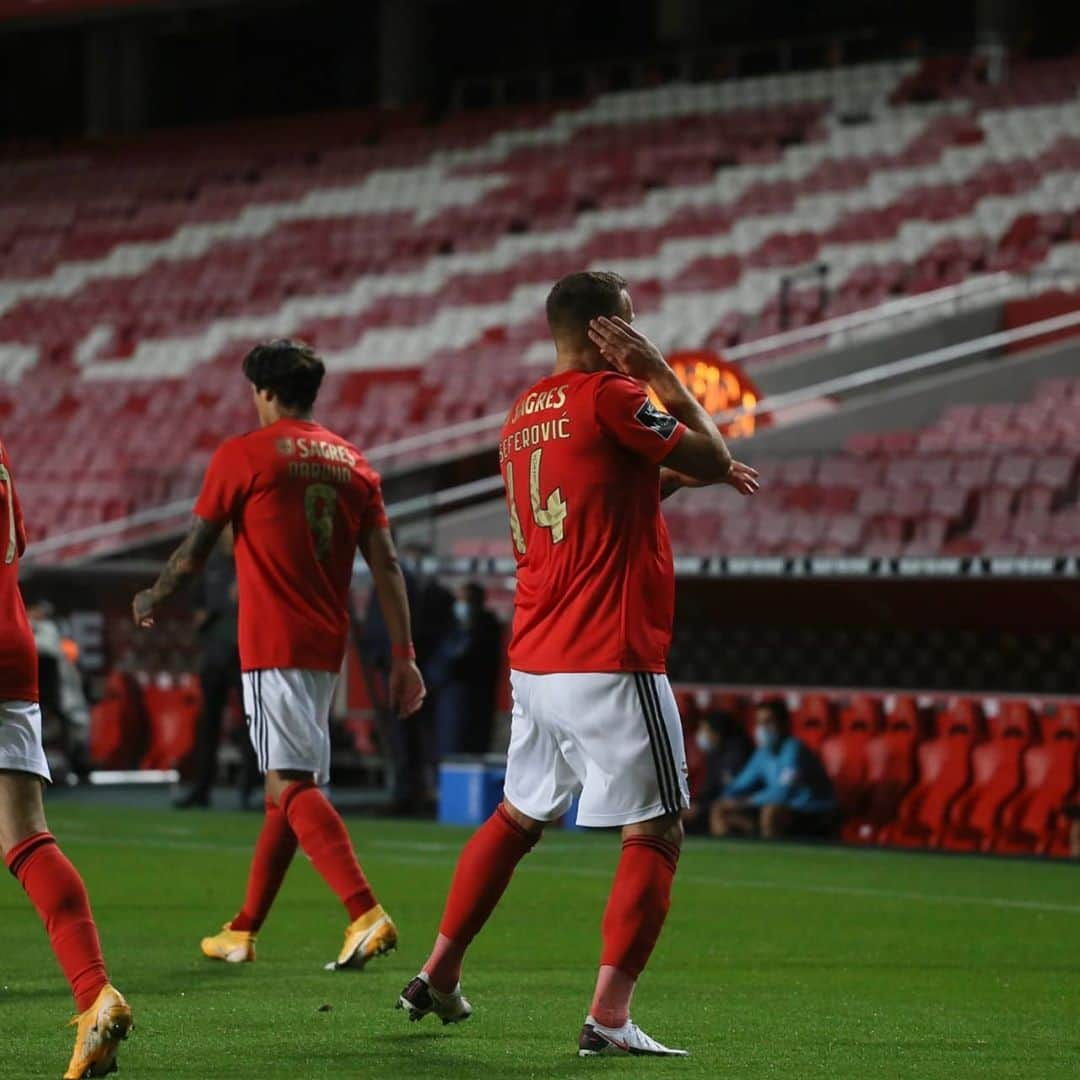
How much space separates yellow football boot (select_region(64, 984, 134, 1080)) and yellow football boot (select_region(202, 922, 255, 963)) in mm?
2681

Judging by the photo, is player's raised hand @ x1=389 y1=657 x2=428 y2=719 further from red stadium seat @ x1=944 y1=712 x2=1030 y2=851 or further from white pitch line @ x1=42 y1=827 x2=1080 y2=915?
red stadium seat @ x1=944 y1=712 x2=1030 y2=851

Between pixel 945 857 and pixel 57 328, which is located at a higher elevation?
pixel 57 328

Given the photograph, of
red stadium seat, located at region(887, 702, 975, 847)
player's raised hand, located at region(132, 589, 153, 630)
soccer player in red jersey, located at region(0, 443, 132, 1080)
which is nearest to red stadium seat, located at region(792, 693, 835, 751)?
red stadium seat, located at region(887, 702, 975, 847)

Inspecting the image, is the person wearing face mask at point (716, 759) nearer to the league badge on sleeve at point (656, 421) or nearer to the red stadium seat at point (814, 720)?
the red stadium seat at point (814, 720)

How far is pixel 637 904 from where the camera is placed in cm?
585

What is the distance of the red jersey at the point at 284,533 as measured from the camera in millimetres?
7828

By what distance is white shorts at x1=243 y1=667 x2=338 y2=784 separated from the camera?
7.79 meters

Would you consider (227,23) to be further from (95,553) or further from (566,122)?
(95,553)

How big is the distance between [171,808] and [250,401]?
1146 cm

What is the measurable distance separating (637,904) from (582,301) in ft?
5.05

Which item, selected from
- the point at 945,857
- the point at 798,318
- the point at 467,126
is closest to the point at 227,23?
the point at 467,126

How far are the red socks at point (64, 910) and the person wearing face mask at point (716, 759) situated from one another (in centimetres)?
960

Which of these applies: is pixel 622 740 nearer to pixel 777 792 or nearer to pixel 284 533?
pixel 284 533

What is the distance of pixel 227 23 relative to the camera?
4278 centimetres
